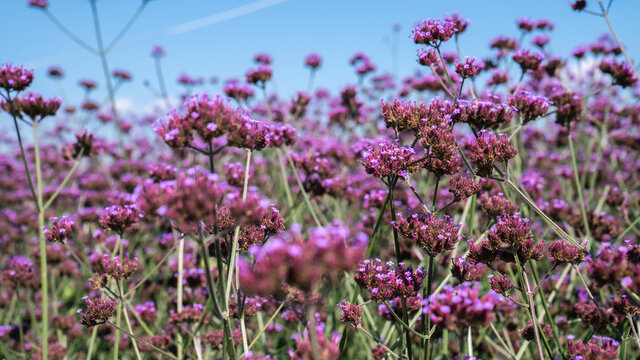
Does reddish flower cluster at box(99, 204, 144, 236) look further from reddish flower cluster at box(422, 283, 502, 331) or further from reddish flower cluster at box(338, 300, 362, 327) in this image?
reddish flower cluster at box(422, 283, 502, 331)

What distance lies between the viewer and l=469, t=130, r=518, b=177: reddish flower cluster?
2.39m

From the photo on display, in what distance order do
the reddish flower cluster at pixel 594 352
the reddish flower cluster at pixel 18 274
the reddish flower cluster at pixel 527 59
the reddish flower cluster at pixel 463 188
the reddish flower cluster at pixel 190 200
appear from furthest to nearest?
the reddish flower cluster at pixel 18 274
the reddish flower cluster at pixel 527 59
the reddish flower cluster at pixel 463 188
the reddish flower cluster at pixel 594 352
the reddish flower cluster at pixel 190 200

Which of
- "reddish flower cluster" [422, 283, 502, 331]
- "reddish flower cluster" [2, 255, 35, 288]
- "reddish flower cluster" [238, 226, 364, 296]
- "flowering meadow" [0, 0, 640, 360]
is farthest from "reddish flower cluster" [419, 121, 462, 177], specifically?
"reddish flower cluster" [2, 255, 35, 288]

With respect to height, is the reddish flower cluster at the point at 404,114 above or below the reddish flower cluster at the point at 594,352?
above

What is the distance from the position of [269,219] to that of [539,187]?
314 centimetres

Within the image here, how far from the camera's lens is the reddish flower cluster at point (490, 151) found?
2.39 metres

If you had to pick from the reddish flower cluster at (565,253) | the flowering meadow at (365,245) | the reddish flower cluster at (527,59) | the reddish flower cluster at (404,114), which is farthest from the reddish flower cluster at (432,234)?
the reddish flower cluster at (527,59)

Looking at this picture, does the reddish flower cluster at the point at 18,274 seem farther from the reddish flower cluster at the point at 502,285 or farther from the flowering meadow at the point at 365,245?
the reddish flower cluster at the point at 502,285

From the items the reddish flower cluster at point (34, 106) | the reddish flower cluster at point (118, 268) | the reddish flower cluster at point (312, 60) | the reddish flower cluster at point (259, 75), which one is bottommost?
the reddish flower cluster at point (118, 268)

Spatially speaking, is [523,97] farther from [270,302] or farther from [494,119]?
[270,302]

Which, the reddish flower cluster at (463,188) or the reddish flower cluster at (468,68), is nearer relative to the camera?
the reddish flower cluster at (463,188)

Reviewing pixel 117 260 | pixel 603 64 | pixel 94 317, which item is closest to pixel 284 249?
pixel 94 317

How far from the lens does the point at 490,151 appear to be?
240 cm

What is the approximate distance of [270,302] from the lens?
12.2 ft
